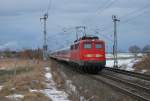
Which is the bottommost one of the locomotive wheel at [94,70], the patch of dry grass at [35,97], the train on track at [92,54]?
the patch of dry grass at [35,97]

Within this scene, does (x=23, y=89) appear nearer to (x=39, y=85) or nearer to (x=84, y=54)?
(x=39, y=85)

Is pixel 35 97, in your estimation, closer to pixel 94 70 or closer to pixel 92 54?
pixel 92 54

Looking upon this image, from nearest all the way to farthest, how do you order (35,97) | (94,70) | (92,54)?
1. (35,97)
2. (92,54)
3. (94,70)

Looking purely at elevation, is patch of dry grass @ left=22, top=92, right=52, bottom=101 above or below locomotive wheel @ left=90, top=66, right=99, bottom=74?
below

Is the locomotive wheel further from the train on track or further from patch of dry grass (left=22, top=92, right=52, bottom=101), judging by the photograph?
patch of dry grass (left=22, top=92, right=52, bottom=101)

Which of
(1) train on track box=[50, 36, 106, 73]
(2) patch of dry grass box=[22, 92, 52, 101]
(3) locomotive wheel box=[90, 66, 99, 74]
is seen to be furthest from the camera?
(3) locomotive wheel box=[90, 66, 99, 74]

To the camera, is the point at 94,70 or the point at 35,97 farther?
the point at 94,70

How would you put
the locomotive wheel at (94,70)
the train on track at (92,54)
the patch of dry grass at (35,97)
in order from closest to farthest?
the patch of dry grass at (35,97) → the train on track at (92,54) → the locomotive wheel at (94,70)

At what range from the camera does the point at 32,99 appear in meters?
17.2

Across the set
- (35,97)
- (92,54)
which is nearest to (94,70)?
(92,54)

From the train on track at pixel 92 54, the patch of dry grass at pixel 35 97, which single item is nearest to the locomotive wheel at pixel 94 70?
the train on track at pixel 92 54

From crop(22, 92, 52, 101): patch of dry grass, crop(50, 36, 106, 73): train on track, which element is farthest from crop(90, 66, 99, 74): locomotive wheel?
crop(22, 92, 52, 101): patch of dry grass

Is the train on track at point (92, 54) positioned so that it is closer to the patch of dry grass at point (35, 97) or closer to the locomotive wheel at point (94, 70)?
the locomotive wheel at point (94, 70)

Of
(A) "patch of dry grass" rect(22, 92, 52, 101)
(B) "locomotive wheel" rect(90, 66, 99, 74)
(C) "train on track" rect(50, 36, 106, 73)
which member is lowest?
(A) "patch of dry grass" rect(22, 92, 52, 101)
